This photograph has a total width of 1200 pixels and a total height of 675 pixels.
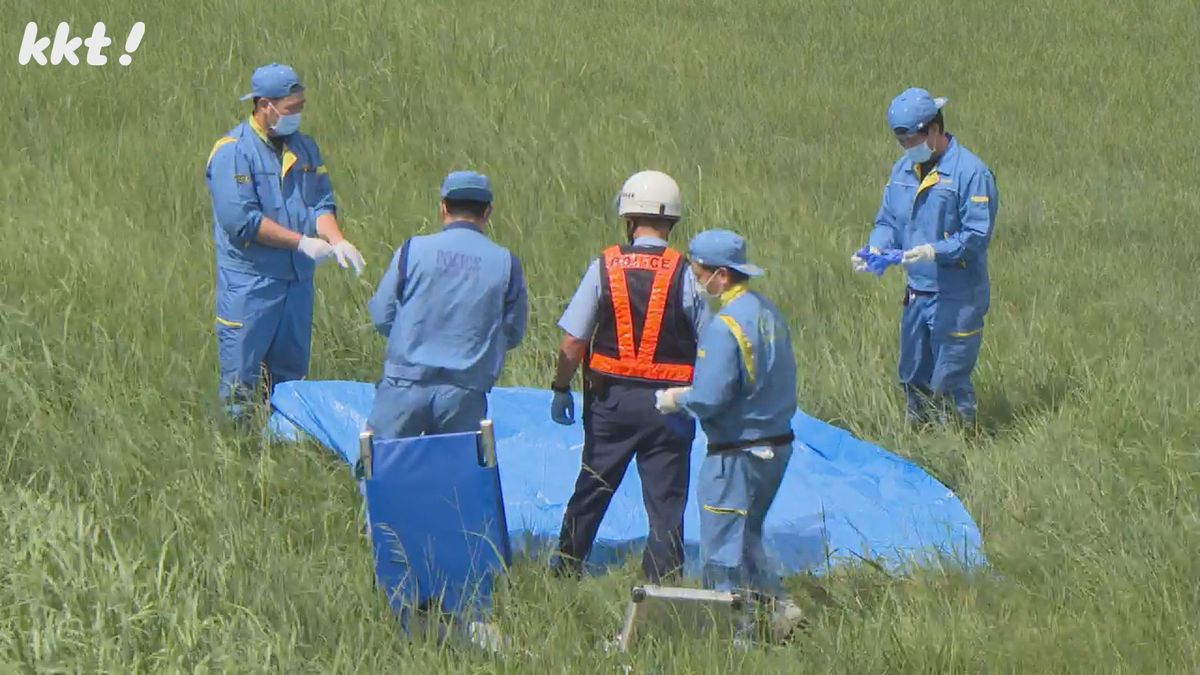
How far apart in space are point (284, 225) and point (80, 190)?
11.7 feet

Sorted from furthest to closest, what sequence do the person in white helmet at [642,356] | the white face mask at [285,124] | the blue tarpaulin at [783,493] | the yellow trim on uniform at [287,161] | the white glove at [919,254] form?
the white glove at [919,254]
the yellow trim on uniform at [287,161]
the white face mask at [285,124]
the blue tarpaulin at [783,493]
the person in white helmet at [642,356]

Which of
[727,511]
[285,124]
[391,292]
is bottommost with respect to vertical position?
[727,511]

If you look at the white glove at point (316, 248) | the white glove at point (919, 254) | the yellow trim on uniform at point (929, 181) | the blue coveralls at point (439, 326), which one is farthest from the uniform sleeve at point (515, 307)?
the yellow trim on uniform at point (929, 181)

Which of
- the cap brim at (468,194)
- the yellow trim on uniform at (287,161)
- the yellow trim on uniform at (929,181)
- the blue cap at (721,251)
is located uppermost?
the yellow trim on uniform at (287,161)

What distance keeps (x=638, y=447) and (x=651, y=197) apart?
97 centimetres

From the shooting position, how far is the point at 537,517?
6.47 m

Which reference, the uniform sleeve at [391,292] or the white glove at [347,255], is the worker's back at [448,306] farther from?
the white glove at [347,255]

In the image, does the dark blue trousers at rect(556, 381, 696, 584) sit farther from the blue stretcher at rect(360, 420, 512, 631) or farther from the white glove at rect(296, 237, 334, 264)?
the white glove at rect(296, 237, 334, 264)

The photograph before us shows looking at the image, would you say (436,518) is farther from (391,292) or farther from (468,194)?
(468,194)

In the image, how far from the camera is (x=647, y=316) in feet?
18.2

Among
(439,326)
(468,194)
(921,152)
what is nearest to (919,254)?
(921,152)

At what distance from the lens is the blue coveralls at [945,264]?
7.28 m

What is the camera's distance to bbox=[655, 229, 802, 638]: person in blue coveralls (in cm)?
512

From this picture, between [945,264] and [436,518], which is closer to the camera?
[436,518]
